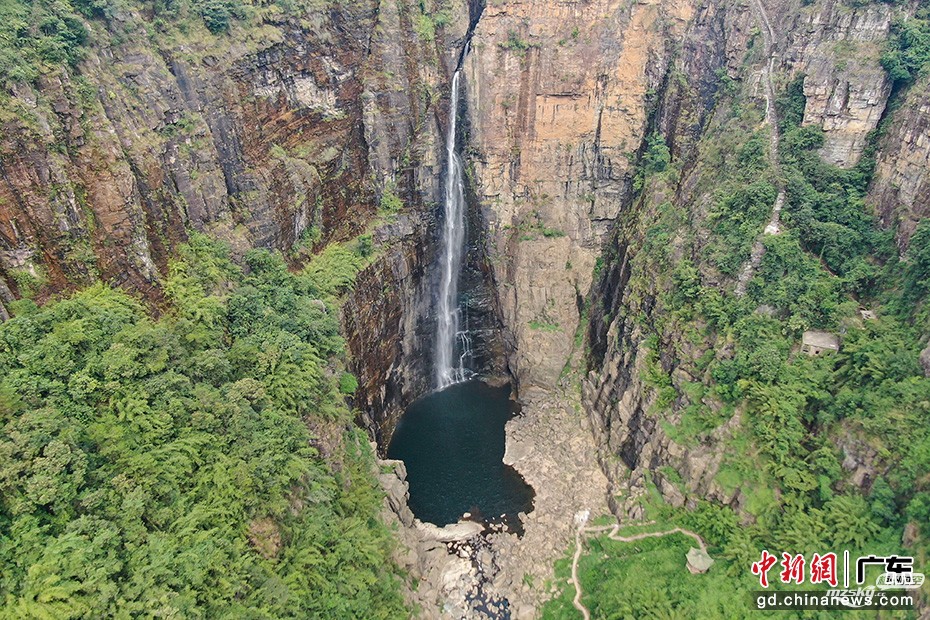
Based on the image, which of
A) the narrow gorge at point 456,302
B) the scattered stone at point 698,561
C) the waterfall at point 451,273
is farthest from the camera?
the waterfall at point 451,273

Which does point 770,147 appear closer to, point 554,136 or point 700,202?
point 700,202

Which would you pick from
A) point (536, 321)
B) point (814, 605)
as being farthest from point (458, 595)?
point (536, 321)

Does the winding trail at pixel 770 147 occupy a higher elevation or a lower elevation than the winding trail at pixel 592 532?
higher

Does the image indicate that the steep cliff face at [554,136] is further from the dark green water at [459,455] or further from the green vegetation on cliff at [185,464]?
the green vegetation on cliff at [185,464]

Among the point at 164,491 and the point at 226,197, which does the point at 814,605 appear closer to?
the point at 164,491

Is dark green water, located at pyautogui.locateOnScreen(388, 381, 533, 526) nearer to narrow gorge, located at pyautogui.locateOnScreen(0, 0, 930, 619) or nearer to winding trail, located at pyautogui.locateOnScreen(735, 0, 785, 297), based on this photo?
narrow gorge, located at pyautogui.locateOnScreen(0, 0, 930, 619)

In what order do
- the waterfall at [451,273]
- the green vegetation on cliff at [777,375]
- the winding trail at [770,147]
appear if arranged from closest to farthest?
1. the green vegetation on cliff at [777,375]
2. the winding trail at [770,147]
3. the waterfall at [451,273]

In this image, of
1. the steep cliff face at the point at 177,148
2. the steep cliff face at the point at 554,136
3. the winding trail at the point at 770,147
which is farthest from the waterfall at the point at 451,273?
the winding trail at the point at 770,147
